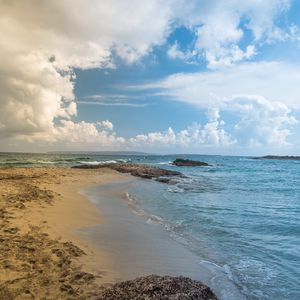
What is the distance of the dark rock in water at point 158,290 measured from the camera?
5570 millimetres

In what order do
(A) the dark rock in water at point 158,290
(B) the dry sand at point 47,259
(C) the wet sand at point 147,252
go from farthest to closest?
1. (C) the wet sand at point 147,252
2. (B) the dry sand at point 47,259
3. (A) the dark rock in water at point 158,290

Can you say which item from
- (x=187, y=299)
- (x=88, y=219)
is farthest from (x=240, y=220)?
(x=187, y=299)

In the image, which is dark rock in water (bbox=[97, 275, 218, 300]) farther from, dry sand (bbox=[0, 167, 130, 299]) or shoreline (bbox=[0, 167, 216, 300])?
dry sand (bbox=[0, 167, 130, 299])

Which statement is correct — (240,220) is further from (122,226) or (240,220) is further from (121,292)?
(121,292)

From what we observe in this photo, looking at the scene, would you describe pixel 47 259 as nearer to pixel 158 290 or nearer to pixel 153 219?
pixel 158 290

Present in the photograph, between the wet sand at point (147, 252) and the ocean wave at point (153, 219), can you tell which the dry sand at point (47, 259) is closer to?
the wet sand at point (147, 252)

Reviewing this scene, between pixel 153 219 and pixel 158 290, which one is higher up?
pixel 158 290

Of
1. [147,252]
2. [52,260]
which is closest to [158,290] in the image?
[52,260]

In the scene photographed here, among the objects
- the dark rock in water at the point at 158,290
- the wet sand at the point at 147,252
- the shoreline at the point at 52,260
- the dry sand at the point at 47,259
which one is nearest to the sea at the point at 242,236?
the wet sand at the point at 147,252

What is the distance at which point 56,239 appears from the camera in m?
9.40

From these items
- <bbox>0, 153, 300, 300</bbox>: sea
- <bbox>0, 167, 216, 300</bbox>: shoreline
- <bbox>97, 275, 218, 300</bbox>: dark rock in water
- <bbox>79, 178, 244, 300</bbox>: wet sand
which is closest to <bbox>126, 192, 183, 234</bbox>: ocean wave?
<bbox>0, 153, 300, 300</bbox>: sea

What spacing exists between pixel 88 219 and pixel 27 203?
3.27 meters

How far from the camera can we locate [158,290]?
5.75m

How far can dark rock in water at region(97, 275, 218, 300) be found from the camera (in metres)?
5.57
